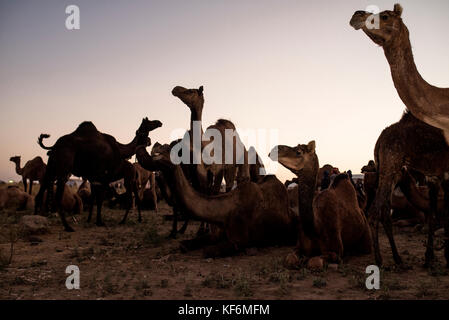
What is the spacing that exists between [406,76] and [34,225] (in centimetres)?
853

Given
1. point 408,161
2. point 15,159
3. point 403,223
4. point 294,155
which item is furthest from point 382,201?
point 15,159

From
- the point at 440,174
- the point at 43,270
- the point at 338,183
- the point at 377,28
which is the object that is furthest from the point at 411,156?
the point at 43,270

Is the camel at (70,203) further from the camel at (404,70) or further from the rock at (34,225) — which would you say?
the camel at (404,70)

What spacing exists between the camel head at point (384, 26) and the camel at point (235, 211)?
3357 mm

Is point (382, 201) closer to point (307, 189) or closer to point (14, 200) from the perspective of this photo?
point (307, 189)

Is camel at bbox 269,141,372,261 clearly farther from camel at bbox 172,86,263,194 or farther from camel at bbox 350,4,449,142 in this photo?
camel at bbox 172,86,263,194

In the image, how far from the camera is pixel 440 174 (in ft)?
20.3

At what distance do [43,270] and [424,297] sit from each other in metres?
5.24

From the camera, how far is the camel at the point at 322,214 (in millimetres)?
5758

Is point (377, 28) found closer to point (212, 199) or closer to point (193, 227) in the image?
point (212, 199)

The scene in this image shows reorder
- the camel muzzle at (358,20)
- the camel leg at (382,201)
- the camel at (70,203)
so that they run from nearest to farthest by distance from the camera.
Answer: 1. the camel muzzle at (358,20)
2. the camel leg at (382,201)
3. the camel at (70,203)

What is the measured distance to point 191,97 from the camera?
376 inches

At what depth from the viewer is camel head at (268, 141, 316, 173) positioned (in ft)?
18.7

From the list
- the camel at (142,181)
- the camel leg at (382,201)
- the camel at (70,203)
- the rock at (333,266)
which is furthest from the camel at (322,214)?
the camel at (142,181)
